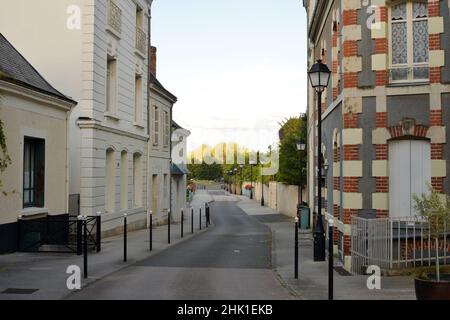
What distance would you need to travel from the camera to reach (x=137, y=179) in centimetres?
2678

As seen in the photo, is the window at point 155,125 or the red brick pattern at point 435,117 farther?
the window at point 155,125

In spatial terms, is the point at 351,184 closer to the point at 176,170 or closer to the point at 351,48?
the point at 351,48

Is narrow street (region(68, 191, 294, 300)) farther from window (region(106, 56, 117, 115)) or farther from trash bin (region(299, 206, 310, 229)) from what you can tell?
trash bin (region(299, 206, 310, 229))

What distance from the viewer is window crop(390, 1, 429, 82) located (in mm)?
13453

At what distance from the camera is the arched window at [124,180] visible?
24.2 meters

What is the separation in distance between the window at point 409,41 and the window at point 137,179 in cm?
1540

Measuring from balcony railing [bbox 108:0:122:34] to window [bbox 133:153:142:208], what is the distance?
6.40 meters

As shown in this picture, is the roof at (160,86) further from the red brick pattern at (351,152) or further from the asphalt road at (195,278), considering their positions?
the red brick pattern at (351,152)

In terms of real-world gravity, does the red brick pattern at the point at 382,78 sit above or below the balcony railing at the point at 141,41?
below

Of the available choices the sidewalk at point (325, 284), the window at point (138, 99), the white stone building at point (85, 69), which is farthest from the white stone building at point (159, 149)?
the sidewalk at point (325, 284)

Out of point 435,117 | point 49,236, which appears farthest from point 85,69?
point 435,117

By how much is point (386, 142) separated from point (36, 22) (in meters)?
13.1

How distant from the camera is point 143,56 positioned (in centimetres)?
2648
